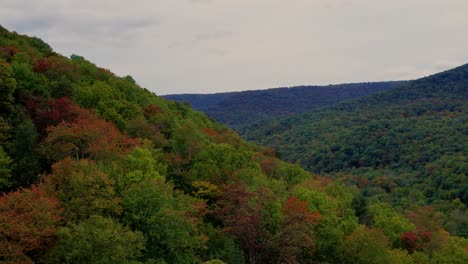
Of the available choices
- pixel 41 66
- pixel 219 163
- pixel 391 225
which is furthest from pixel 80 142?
pixel 391 225

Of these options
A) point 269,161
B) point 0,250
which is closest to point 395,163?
point 269,161

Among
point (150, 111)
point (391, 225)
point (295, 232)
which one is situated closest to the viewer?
point (295, 232)

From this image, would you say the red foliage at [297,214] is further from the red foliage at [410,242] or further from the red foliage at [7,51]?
the red foliage at [7,51]

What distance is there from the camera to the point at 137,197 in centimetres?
3334

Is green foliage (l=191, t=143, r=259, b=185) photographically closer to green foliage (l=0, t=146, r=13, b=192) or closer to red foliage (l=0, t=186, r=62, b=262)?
green foliage (l=0, t=146, r=13, b=192)

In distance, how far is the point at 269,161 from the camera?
6925 cm

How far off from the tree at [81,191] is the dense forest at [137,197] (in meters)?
0.08

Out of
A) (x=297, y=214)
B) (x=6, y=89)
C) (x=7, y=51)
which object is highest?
(x=7, y=51)

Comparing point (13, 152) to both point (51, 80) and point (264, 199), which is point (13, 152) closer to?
point (51, 80)

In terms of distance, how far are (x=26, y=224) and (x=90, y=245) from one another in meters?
3.76

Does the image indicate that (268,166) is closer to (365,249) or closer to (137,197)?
(365,249)

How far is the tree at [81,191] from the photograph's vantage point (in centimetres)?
3059

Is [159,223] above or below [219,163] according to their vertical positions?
below

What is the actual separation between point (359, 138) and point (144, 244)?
526 ft
